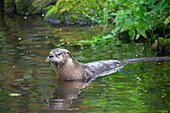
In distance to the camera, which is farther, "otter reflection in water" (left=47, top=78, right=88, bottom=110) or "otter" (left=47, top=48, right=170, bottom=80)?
"otter" (left=47, top=48, right=170, bottom=80)

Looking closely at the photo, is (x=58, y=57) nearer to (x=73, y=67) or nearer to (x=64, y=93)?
(x=73, y=67)

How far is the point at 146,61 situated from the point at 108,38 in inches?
110

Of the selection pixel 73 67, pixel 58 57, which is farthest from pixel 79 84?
pixel 58 57

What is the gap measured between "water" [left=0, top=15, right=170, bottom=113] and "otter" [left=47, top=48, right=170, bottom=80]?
0.68 feet

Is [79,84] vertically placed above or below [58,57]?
below

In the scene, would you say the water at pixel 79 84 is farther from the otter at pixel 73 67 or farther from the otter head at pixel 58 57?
the otter head at pixel 58 57

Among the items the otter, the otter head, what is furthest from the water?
the otter head

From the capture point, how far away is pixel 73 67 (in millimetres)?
6676

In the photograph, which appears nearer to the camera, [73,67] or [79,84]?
[79,84]

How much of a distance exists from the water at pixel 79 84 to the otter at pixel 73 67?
207 millimetres

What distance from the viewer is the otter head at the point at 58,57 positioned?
6242 millimetres

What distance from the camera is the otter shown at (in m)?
6.39

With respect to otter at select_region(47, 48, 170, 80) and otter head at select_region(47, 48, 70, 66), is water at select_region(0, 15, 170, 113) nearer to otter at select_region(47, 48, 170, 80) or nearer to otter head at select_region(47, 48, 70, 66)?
otter at select_region(47, 48, 170, 80)

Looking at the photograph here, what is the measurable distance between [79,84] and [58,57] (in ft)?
2.07
